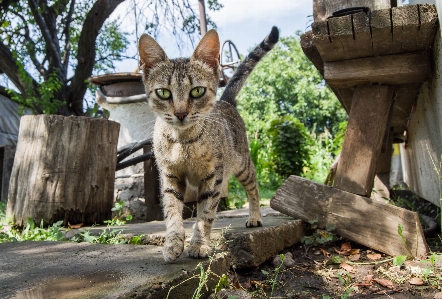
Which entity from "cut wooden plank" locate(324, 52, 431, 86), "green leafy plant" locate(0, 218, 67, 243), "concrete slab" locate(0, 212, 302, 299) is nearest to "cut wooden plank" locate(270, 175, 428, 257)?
"concrete slab" locate(0, 212, 302, 299)

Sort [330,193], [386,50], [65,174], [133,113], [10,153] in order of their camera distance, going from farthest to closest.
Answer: [10,153]
[133,113]
[65,174]
[330,193]
[386,50]

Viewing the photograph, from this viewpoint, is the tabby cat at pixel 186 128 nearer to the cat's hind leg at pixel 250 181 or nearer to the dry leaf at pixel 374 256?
the cat's hind leg at pixel 250 181

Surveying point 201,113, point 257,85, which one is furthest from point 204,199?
point 257,85

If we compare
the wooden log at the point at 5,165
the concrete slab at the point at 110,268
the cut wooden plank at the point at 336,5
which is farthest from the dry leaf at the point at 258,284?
the wooden log at the point at 5,165

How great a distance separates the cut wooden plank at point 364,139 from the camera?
10.6 feet

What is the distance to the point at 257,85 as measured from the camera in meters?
23.9

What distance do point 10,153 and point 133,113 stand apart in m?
4.19

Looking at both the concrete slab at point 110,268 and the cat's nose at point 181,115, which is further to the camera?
the cat's nose at point 181,115

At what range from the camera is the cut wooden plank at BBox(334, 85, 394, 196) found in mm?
3217

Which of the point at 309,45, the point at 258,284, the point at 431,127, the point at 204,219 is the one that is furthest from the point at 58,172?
the point at 431,127

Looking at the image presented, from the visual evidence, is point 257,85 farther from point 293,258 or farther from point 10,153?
point 293,258

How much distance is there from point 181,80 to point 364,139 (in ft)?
5.10

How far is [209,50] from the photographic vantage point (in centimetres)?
276

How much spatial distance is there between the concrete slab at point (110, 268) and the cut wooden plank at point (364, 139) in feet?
2.80
